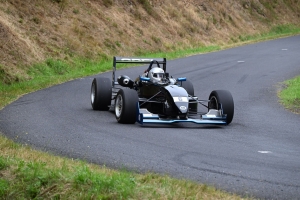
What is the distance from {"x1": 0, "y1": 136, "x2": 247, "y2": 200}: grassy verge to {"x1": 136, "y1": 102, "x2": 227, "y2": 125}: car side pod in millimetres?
4246

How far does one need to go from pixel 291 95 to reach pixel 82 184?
41.2 ft

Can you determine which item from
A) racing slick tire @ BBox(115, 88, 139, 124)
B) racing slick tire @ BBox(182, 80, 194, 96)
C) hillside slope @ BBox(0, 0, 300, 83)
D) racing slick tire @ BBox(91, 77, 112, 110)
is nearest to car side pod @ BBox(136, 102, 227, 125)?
racing slick tire @ BBox(115, 88, 139, 124)

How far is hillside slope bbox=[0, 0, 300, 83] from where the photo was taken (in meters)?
24.7

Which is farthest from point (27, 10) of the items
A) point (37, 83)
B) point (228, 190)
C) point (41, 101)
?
point (228, 190)

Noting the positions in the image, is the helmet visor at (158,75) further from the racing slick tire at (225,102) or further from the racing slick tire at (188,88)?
the racing slick tire at (188,88)

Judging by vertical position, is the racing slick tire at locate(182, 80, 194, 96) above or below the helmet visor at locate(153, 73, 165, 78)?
below

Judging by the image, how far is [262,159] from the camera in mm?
11211

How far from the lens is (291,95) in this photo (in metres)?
→ 20.2

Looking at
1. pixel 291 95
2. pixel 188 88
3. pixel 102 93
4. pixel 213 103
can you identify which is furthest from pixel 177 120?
pixel 291 95

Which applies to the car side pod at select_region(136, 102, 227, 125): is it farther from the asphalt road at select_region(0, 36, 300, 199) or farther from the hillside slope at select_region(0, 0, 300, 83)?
the hillside slope at select_region(0, 0, 300, 83)

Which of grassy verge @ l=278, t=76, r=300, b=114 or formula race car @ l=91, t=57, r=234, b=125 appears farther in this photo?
grassy verge @ l=278, t=76, r=300, b=114

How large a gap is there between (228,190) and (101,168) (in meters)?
1.98

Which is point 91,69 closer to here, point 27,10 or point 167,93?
point 27,10

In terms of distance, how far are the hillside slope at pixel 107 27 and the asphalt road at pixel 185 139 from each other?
3.39 m
